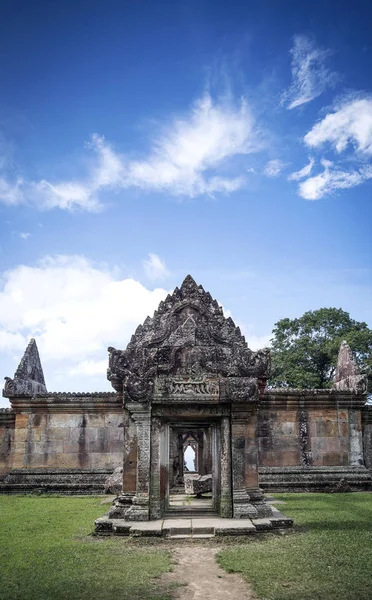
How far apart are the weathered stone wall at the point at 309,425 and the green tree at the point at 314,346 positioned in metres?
12.0

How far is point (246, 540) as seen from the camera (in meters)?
8.41

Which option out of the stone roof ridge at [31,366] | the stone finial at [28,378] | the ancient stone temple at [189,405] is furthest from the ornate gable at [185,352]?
the stone roof ridge at [31,366]

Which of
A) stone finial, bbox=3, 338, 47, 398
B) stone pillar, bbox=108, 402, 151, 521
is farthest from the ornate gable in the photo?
stone finial, bbox=3, 338, 47, 398

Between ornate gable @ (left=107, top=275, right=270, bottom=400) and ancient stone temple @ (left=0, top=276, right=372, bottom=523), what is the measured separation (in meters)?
0.02

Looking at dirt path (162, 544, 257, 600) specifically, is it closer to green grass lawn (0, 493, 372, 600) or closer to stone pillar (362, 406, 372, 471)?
green grass lawn (0, 493, 372, 600)

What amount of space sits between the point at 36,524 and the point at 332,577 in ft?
21.3

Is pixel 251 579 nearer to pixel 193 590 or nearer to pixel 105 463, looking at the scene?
pixel 193 590

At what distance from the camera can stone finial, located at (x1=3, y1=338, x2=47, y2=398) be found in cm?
1848

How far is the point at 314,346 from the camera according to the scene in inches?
1281

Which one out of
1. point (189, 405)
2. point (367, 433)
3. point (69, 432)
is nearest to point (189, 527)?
point (189, 405)

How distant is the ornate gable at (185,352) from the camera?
10055 millimetres

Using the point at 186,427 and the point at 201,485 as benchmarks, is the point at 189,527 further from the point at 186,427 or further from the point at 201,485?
the point at 201,485

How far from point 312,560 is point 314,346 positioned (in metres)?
26.3

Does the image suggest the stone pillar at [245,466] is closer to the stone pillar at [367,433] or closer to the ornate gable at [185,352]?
the ornate gable at [185,352]
